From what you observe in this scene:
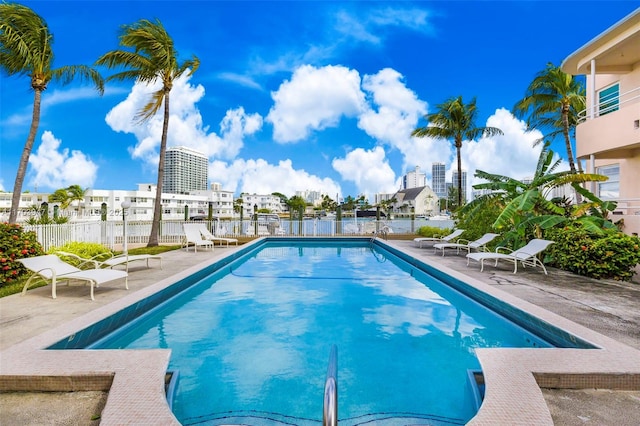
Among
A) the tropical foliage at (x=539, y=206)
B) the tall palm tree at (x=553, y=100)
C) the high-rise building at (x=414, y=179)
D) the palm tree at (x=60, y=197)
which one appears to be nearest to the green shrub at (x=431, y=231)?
the tall palm tree at (x=553, y=100)

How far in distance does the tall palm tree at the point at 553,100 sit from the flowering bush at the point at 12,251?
21.6m

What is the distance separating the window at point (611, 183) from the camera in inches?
562

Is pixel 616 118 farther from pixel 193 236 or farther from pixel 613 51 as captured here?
pixel 193 236

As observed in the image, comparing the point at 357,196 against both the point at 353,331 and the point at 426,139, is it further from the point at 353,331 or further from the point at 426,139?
the point at 353,331

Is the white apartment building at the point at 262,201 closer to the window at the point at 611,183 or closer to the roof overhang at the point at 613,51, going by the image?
the window at the point at 611,183

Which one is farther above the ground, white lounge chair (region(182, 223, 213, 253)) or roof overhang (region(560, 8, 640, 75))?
roof overhang (region(560, 8, 640, 75))

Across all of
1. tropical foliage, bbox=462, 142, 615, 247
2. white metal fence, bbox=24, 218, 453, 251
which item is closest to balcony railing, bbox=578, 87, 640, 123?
tropical foliage, bbox=462, 142, 615, 247

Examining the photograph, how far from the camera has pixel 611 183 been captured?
14.7 metres

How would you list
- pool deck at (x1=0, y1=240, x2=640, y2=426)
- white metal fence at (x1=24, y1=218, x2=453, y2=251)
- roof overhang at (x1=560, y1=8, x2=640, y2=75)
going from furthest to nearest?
white metal fence at (x1=24, y1=218, x2=453, y2=251) < roof overhang at (x1=560, y1=8, x2=640, y2=75) < pool deck at (x1=0, y1=240, x2=640, y2=426)

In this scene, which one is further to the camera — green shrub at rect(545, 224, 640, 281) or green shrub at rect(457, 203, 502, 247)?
green shrub at rect(457, 203, 502, 247)

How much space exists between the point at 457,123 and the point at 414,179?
124338 millimetres

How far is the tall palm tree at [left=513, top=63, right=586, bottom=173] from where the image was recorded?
1873 centimetres

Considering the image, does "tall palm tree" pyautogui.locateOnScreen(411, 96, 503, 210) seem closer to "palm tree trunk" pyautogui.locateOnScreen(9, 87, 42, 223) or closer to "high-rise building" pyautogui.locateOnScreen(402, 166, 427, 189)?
"palm tree trunk" pyautogui.locateOnScreen(9, 87, 42, 223)

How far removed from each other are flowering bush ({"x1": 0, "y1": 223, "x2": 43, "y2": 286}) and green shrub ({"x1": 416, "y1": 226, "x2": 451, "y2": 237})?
1661 centimetres
